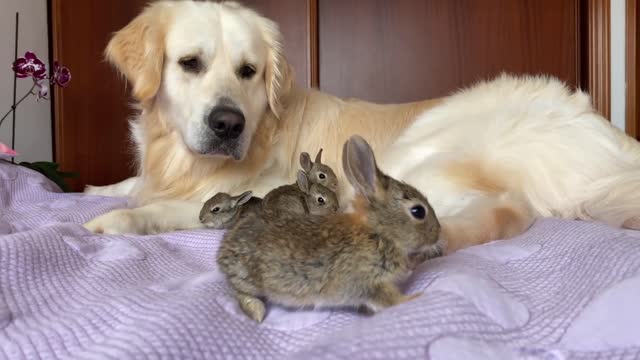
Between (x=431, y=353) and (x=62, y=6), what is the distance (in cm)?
301

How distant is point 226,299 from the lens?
65 cm

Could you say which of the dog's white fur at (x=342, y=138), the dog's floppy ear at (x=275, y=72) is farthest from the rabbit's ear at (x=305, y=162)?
the dog's floppy ear at (x=275, y=72)

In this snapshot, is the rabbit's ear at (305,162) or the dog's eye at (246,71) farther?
the dog's eye at (246,71)

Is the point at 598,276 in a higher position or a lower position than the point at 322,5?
lower

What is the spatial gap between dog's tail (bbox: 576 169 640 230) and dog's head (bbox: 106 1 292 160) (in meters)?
0.91

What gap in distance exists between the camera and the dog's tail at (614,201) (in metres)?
1.15

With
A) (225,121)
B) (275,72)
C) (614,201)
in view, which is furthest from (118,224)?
(614,201)

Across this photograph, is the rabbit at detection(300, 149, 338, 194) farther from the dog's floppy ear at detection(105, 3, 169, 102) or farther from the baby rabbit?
the baby rabbit

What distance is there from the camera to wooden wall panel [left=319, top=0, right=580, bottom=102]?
9.54 feet

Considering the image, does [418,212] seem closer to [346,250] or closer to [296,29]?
[346,250]

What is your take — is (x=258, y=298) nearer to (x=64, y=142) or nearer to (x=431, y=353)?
(x=431, y=353)

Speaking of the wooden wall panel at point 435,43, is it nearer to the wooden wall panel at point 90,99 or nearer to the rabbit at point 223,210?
the wooden wall panel at point 90,99

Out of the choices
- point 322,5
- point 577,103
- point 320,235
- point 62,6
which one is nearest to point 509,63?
point 322,5

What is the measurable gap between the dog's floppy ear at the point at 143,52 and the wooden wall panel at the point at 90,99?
138cm
